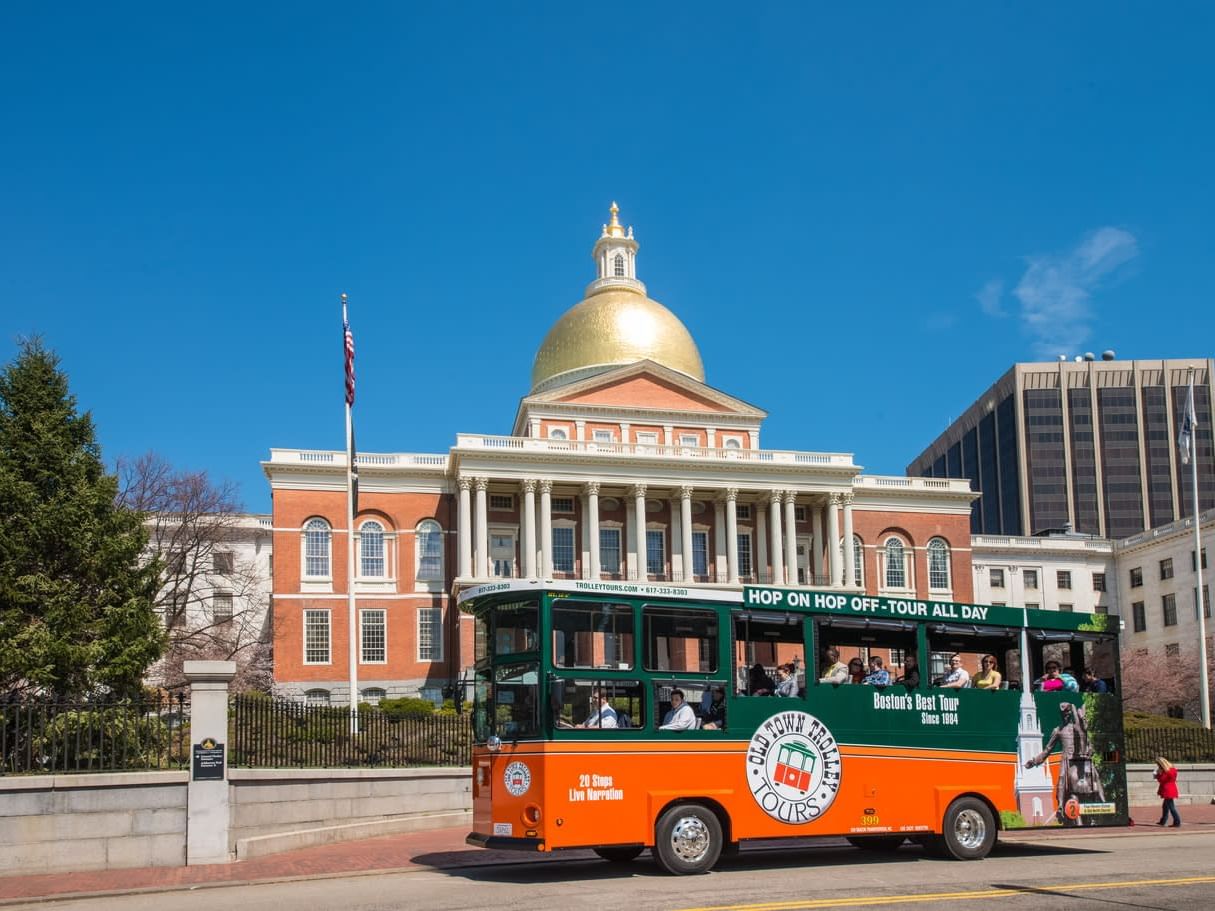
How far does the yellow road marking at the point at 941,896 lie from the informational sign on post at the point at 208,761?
8851 mm

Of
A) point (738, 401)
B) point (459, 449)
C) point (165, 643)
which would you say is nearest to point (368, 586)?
point (459, 449)

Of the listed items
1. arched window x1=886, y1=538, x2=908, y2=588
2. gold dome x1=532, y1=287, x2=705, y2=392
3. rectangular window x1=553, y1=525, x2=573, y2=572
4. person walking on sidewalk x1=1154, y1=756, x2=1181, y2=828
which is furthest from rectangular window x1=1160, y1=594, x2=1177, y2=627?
person walking on sidewalk x1=1154, y1=756, x2=1181, y2=828

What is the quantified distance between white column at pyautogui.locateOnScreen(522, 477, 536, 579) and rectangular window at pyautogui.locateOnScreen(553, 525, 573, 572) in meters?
2.03

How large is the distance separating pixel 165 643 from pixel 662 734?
14.6 m

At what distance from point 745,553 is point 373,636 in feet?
65.6

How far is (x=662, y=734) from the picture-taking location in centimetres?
1666

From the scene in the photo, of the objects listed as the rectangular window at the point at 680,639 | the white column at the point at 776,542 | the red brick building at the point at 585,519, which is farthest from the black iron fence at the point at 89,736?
the white column at the point at 776,542

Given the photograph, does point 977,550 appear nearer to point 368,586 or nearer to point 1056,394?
point 368,586

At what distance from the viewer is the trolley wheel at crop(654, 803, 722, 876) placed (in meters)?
16.5

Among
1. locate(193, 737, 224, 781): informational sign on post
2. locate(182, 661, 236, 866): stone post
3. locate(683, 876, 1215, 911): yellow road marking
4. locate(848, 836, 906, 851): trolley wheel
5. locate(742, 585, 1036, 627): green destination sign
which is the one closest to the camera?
locate(683, 876, 1215, 911): yellow road marking

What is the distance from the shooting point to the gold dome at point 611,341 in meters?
72.8

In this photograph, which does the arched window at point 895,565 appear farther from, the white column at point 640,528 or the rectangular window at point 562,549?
the rectangular window at point 562,549

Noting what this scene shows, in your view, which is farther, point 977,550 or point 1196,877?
point 977,550

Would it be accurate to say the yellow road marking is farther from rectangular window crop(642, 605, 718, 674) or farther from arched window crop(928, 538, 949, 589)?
arched window crop(928, 538, 949, 589)
